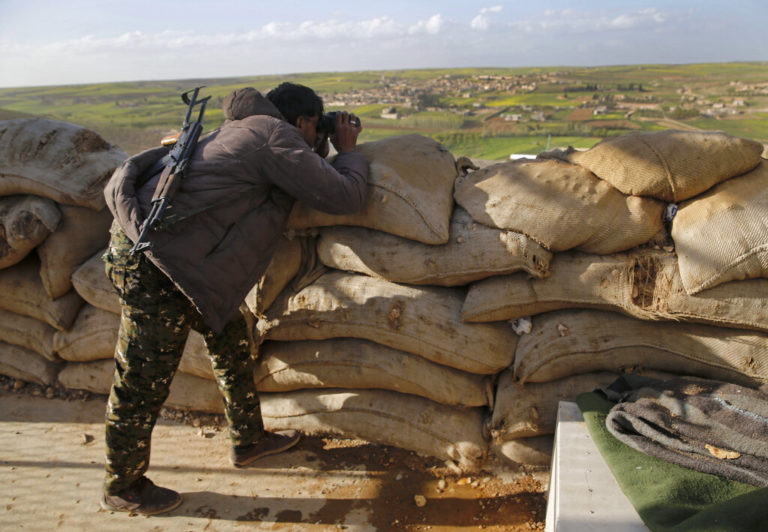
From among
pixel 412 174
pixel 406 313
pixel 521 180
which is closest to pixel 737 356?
pixel 521 180

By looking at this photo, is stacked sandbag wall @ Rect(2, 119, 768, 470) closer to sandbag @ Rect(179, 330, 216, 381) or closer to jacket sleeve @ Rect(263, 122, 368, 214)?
sandbag @ Rect(179, 330, 216, 381)

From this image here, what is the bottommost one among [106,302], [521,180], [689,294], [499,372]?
[499,372]

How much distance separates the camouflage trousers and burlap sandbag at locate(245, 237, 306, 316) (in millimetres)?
135

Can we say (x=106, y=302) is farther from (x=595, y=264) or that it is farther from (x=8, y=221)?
(x=595, y=264)

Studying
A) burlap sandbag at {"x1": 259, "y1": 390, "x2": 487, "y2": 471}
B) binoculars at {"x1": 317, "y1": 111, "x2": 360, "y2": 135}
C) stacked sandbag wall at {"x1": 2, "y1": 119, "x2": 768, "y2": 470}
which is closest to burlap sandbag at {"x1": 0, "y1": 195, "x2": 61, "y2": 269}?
stacked sandbag wall at {"x1": 2, "y1": 119, "x2": 768, "y2": 470}

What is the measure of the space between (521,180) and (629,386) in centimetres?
91

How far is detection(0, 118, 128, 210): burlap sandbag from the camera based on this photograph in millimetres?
2732

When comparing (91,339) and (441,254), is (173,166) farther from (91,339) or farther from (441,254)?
(91,339)

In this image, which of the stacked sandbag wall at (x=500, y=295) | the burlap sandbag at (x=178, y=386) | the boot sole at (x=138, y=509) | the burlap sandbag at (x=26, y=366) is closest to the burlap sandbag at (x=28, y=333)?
the burlap sandbag at (x=26, y=366)

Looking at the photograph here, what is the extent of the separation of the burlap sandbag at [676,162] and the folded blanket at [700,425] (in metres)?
0.73

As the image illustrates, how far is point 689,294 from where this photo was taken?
1.88 m

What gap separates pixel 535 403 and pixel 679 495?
753 millimetres

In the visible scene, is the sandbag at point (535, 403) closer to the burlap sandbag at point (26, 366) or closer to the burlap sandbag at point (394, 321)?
the burlap sandbag at point (394, 321)

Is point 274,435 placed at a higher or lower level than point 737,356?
lower
